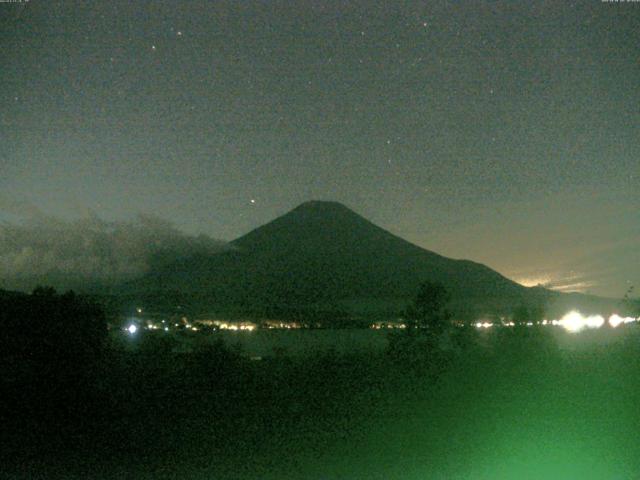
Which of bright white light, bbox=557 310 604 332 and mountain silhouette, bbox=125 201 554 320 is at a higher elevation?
mountain silhouette, bbox=125 201 554 320

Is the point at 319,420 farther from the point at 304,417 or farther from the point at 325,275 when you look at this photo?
the point at 325,275

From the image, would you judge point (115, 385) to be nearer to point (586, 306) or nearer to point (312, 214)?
point (586, 306)

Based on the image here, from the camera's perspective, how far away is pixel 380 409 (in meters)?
11.6

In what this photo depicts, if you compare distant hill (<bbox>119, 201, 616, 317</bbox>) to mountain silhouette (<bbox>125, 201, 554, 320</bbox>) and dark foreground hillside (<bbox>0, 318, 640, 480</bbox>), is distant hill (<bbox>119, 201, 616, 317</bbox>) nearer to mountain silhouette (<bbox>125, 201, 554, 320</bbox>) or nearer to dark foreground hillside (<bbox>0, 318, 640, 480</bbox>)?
mountain silhouette (<bbox>125, 201, 554, 320</bbox>)

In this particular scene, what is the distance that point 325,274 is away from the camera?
59.4 meters

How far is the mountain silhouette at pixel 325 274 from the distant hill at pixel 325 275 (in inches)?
3.1

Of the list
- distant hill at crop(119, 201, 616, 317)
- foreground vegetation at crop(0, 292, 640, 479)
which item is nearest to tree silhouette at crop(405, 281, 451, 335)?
foreground vegetation at crop(0, 292, 640, 479)

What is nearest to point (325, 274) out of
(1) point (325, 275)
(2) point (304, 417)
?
(1) point (325, 275)

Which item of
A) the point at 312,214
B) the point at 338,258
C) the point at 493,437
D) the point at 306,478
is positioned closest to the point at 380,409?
the point at 493,437

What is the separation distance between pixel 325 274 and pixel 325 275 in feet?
1.55

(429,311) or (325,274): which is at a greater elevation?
(325,274)

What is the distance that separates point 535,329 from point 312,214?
226ft

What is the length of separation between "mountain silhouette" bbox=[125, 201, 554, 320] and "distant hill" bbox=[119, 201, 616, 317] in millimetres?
78

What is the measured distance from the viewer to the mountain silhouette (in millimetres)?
42781
